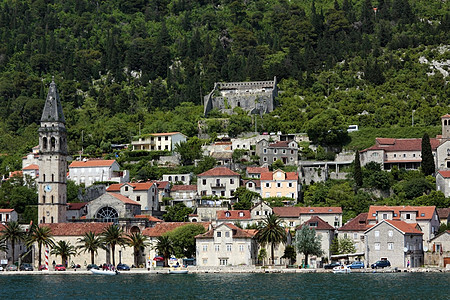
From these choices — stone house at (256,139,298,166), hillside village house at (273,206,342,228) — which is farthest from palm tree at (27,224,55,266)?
stone house at (256,139,298,166)

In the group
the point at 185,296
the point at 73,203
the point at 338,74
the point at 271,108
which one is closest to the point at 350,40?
the point at 338,74

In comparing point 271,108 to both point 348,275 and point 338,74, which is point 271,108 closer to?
point 338,74

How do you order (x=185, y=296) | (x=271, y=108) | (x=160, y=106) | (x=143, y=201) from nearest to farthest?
(x=185, y=296), (x=143, y=201), (x=271, y=108), (x=160, y=106)

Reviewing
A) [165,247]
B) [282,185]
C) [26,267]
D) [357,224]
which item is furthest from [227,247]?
[26,267]

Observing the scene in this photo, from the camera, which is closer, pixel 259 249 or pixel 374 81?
pixel 259 249

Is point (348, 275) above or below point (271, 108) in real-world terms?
below

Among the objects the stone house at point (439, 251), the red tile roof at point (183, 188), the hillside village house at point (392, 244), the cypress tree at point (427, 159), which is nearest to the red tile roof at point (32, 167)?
the red tile roof at point (183, 188)

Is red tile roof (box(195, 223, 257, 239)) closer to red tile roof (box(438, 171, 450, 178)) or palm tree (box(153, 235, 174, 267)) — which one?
palm tree (box(153, 235, 174, 267))
